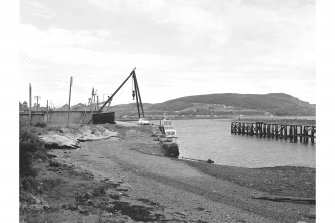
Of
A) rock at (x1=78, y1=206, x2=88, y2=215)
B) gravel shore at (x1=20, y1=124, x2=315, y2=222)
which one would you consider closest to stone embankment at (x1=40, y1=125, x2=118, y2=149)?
gravel shore at (x1=20, y1=124, x2=315, y2=222)

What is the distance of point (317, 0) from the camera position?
611cm

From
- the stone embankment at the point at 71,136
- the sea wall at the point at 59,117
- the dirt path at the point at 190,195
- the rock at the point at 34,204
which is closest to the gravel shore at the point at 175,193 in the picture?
the dirt path at the point at 190,195

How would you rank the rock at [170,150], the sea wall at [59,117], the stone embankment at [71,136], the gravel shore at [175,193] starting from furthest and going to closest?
the sea wall at [59,117]
the rock at [170,150]
the stone embankment at [71,136]
the gravel shore at [175,193]

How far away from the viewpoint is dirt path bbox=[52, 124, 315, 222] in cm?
1198

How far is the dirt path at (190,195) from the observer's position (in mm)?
11977

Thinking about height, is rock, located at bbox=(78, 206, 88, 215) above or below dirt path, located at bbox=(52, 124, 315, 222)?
above

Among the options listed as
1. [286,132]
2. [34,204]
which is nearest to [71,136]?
[34,204]

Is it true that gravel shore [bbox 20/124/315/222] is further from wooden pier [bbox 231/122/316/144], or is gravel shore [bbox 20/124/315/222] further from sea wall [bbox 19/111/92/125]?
wooden pier [bbox 231/122/316/144]

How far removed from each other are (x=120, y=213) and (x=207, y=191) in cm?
626

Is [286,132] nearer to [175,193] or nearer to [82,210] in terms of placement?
[175,193]

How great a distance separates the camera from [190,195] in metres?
14.7

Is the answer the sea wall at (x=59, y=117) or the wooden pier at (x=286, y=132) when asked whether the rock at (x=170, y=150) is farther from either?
the wooden pier at (x=286, y=132)

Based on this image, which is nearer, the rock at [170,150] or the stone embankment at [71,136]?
the stone embankment at [71,136]

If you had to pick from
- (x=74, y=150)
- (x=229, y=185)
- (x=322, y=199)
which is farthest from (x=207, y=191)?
(x=74, y=150)
